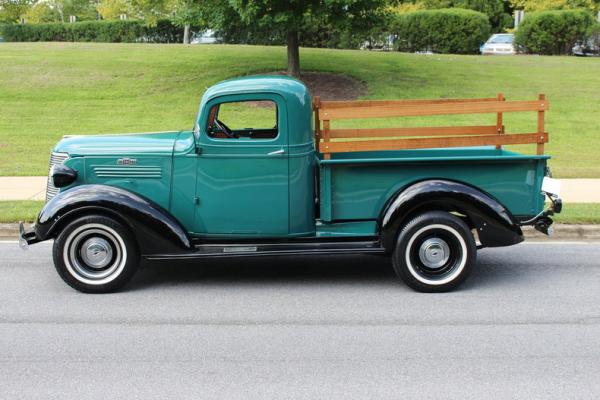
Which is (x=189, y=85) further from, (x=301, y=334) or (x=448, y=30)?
(x=301, y=334)

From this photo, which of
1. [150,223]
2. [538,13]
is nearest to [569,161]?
[150,223]

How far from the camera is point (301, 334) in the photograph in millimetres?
5770

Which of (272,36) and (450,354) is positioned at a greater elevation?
(272,36)

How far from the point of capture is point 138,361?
521 centimetres

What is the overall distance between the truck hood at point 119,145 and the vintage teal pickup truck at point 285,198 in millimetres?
22

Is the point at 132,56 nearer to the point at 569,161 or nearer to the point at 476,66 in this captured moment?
the point at 476,66

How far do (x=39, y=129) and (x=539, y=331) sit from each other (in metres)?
14.4

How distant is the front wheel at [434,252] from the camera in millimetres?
6766

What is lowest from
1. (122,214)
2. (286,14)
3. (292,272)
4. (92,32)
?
(292,272)

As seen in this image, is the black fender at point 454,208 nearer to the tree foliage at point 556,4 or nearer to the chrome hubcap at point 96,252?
the chrome hubcap at point 96,252

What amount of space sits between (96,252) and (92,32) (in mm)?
36715

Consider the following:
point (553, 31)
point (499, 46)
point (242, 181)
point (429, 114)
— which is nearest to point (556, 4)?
point (499, 46)

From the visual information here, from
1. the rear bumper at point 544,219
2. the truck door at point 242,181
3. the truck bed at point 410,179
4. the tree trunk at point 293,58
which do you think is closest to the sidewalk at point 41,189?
the rear bumper at point 544,219

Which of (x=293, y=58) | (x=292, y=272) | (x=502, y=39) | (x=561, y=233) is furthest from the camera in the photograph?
(x=502, y=39)
